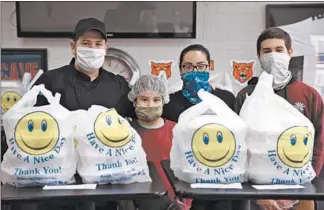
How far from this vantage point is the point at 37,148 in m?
1.13

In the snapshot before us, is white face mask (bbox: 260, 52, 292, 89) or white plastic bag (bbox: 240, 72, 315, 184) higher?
white face mask (bbox: 260, 52, 292, 89)

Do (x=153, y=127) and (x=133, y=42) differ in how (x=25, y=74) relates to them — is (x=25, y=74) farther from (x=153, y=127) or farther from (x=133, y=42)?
(x=153, y=127)

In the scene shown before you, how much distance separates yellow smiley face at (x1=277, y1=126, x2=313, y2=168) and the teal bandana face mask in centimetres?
61

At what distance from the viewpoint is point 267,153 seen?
115 cm

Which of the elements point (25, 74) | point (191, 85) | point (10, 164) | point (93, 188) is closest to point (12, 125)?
point (10, 164)

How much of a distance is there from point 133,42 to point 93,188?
175 centimetres

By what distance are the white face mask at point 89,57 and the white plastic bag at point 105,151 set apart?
0.57 m

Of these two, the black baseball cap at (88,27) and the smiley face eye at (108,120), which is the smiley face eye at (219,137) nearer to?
the smiley face eye at (108,120)

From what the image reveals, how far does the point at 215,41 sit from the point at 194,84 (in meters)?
1.13

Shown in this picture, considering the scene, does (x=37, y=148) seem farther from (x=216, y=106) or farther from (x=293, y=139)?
(x=293, y=139)

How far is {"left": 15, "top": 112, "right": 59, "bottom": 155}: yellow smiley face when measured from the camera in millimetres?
1128

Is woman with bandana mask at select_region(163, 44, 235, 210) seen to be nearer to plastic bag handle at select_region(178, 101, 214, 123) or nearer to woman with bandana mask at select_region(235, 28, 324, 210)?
woman with bandana mask at select_region(235, 28, 324, 210)

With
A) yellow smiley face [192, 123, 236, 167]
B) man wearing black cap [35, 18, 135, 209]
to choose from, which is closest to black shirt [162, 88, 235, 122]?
man wearing black cap [35, 18, 135, 209]

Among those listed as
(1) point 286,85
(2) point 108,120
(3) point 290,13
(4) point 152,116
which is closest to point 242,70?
(3) point 290,13
